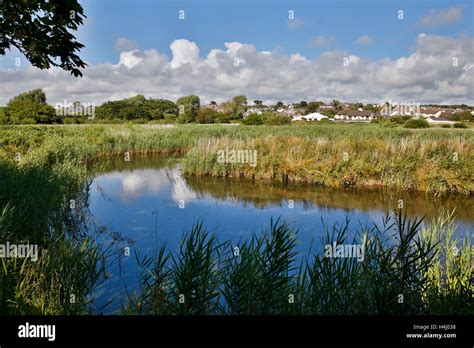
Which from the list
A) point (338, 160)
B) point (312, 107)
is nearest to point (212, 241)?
point (338, 160)

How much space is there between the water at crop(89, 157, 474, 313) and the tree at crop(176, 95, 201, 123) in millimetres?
30850

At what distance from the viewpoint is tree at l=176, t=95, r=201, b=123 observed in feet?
150

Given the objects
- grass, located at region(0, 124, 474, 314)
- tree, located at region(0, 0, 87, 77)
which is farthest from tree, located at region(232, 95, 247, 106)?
tree, located at region(0, 0, 87, 77)

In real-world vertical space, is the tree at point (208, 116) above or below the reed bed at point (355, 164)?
above

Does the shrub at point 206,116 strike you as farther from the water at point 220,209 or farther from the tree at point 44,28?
the tree at point 44,28

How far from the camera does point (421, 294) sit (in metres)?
3.94

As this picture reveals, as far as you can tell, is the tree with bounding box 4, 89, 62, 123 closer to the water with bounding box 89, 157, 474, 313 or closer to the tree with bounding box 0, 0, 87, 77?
the water with bounding box 89, 157, 474, 313

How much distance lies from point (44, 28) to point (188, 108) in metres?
50.2

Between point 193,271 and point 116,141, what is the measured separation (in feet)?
70.3

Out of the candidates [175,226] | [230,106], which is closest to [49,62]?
[175,226]

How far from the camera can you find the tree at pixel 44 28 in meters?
4.36

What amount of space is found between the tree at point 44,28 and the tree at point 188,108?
129ft

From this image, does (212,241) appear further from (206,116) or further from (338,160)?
(206,116)

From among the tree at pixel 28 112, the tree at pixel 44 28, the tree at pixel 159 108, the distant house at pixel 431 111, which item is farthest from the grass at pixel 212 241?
the distant house at pixel 431 111
